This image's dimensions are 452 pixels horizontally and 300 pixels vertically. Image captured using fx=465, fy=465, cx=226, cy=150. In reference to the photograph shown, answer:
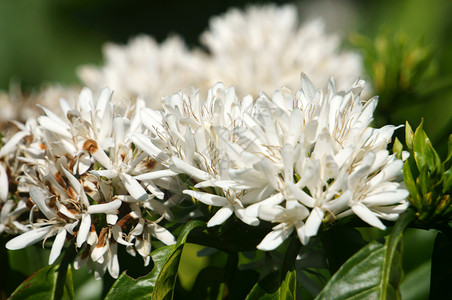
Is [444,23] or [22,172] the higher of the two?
[22,172]

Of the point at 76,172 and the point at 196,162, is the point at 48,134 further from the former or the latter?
the point at 196,162

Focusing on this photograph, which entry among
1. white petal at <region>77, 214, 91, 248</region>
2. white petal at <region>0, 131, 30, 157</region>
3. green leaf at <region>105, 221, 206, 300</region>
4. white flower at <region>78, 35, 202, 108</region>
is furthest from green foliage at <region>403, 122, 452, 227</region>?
white flower at <region>78, 35, 202, 108</region>

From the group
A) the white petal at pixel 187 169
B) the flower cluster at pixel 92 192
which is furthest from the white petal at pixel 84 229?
the white petal at pixel 187 169

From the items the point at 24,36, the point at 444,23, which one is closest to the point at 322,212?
the point at 444,23

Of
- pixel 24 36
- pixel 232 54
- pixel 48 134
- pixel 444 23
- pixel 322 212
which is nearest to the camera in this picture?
pixel 322 212

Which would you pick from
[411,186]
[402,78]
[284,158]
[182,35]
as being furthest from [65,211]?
[182,35]

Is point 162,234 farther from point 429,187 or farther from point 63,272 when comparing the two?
point 429,187

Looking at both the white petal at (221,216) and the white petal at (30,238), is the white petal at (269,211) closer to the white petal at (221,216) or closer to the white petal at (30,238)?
the white petal at (221,216)
